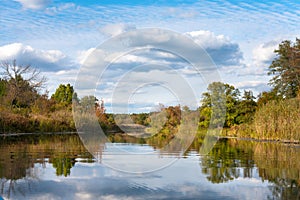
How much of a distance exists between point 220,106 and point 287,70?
8962mm

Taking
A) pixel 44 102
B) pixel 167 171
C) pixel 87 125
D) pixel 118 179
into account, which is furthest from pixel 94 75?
pixel 44 102

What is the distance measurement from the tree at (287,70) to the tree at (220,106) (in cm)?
633

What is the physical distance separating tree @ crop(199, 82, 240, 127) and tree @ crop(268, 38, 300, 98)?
633 cm

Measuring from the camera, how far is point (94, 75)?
19.4 metres

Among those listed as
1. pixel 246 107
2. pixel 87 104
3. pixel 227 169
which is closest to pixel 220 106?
pixel 246 107

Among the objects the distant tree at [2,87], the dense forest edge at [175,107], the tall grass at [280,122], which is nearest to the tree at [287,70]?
the dense forest edge at [175,107]

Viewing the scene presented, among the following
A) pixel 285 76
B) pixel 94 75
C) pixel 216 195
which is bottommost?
pixel 216 195

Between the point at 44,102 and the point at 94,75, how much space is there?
26.9m

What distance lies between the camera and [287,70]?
44.9 metres

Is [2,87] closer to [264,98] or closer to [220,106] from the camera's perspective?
[220,106]

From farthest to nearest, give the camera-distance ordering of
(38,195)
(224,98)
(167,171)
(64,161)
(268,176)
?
(224,98) → (64,161) → (167,171) → (268,176) → (38,195)

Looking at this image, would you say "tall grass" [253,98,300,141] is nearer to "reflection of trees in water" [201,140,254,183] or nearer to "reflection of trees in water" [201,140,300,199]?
"reflection of trees in water" [201,140,300,199]

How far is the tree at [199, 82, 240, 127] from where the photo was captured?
40906mm

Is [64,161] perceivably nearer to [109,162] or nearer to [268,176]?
[109,162]
